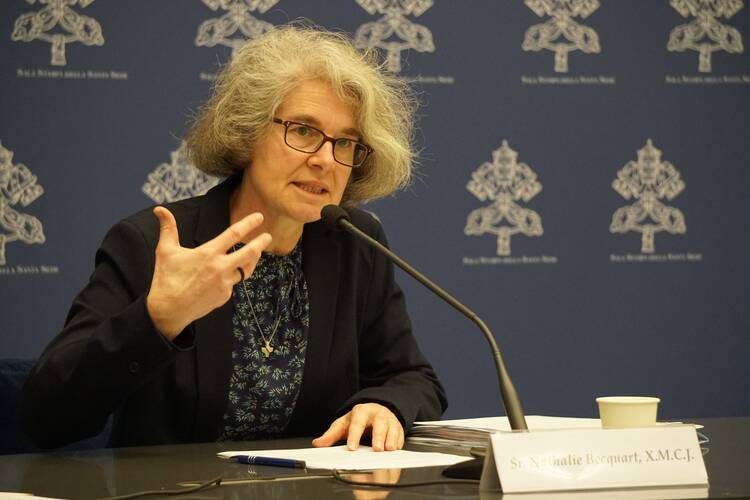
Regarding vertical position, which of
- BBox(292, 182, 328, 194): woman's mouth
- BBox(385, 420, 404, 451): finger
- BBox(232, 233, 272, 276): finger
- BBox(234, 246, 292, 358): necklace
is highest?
BBox(292, 182, 328, 194): woman's mouth

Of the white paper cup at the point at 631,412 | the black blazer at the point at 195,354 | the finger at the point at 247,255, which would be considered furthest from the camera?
the black blazer at the point at 195,354

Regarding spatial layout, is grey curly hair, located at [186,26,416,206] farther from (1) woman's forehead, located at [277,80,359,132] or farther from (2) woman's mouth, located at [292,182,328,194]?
(2) woman's mouth, located at [292,182,328,194]

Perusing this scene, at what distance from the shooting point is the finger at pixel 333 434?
1.82 meters

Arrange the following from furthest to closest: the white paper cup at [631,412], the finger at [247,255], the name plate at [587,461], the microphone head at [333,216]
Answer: the microphone head at [333,216] < the finger at [247,255] < the white paper cup at [631,412] < the name plate at [587,461]

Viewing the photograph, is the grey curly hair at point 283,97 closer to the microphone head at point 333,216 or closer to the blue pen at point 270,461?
the microphone head at point 333,216

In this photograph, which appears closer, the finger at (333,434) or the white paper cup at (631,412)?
the white paper cup at (631,412)

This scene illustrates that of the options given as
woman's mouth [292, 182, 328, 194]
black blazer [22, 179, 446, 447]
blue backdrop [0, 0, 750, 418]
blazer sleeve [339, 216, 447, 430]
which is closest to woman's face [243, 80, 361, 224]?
woman's mouth [292, 182, 328, 194]

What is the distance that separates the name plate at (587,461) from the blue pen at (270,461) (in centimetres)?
34

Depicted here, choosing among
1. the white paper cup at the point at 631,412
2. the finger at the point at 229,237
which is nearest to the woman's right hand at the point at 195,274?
the finger at the point at 229,237

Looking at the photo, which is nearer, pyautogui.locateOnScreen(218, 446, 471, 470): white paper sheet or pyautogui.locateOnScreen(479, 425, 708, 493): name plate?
pyautogui.locateOnScreen(479, 425, 708, 493): name plate

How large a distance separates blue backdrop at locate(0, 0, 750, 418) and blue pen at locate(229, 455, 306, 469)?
74.1 inches

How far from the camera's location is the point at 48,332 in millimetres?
3334

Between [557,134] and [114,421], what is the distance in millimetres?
2164

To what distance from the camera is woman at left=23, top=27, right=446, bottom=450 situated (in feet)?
6.05
